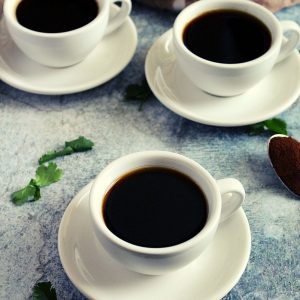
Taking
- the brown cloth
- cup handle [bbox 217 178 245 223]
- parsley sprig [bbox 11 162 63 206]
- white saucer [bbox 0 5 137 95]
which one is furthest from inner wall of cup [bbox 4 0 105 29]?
cup handle [bbox 217 178 245 223]

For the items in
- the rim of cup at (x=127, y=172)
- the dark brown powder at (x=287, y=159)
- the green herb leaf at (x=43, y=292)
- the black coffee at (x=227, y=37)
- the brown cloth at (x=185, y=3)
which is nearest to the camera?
the rim of cup at (x=127, y=172)

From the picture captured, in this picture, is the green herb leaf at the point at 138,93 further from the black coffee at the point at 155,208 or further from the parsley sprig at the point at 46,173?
the black coffee at the point at 155,208

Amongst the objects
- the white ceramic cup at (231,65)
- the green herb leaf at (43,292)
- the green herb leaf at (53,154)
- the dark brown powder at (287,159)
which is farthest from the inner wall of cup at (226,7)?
the green herb leaf at (43,292)

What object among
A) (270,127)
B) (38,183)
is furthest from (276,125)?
(38,183)

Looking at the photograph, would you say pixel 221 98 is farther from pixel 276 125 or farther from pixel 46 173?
pixel 46 173

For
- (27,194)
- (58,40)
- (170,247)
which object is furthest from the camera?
(58,40)

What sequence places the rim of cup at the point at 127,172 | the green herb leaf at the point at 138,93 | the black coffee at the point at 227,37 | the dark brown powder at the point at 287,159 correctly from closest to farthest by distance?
the rim of cup at the point at 127,172, the dark brown powder at the point at 287,159, the black coffee at the point at 227,37, the green herb leaf at the point at 138,93
